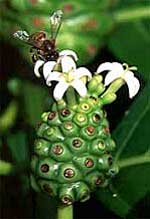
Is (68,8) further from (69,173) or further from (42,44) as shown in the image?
(69,173)

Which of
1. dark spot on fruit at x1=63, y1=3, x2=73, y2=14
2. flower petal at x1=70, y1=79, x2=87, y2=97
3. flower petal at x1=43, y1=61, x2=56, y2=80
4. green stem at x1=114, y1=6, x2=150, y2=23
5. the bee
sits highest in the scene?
dark spot on fruit at x1=63, y1=3, x2=73, y2=14

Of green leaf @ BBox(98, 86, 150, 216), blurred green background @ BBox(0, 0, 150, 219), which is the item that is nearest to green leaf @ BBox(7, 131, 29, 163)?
blurred green background @ BBox(0, 0, 150, 219)

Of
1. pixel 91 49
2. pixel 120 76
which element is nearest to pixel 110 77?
pixel 120 76

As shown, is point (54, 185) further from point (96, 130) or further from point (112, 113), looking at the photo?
point (112, 113)

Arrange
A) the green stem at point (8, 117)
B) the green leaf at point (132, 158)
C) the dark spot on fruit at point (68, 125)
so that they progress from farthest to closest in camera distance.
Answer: the green stem at point (8, 117) < the green leaf at point (132, 158) < the dark spot on fruit at point (68, 125)

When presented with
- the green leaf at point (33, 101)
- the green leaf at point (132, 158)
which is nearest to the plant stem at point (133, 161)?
the green leaf at point (132, 158)

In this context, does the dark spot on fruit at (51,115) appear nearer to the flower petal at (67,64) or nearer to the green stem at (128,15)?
the flower petal at (67,64)

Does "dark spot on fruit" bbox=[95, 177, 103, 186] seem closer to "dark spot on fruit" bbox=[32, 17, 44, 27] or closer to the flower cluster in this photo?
the flower cluster
